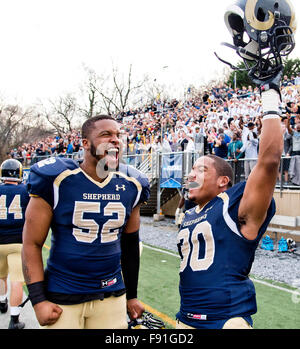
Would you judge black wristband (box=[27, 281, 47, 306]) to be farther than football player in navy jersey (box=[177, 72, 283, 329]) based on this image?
Yes

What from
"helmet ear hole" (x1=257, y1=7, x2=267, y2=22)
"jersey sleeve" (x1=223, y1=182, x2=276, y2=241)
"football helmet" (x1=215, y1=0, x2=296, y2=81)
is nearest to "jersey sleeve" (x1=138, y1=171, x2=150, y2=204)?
"jersey sleeve" (x1=223, y1=182, x2=276, y2=241)

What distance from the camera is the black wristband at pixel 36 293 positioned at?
6.62 ft

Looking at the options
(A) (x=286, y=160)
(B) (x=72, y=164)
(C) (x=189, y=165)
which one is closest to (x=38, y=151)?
(C) (x=189, y=165)

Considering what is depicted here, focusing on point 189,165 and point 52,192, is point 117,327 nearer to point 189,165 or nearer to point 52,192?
point 52,192

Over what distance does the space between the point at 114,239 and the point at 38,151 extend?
67.6 feet

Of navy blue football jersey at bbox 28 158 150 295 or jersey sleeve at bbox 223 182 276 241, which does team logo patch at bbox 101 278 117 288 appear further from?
jersey sleeve at bbox 223 182 276 241

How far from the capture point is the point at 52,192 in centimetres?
211

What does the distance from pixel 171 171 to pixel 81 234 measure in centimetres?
1026

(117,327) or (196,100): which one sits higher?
(196,100)

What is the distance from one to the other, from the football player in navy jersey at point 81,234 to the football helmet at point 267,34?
98 centimetres

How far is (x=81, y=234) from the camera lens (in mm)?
2162

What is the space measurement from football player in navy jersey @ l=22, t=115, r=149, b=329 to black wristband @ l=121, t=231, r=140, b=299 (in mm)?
139

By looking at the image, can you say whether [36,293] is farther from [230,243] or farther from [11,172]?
[11,172]

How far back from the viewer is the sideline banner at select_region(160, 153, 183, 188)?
11807 mm
